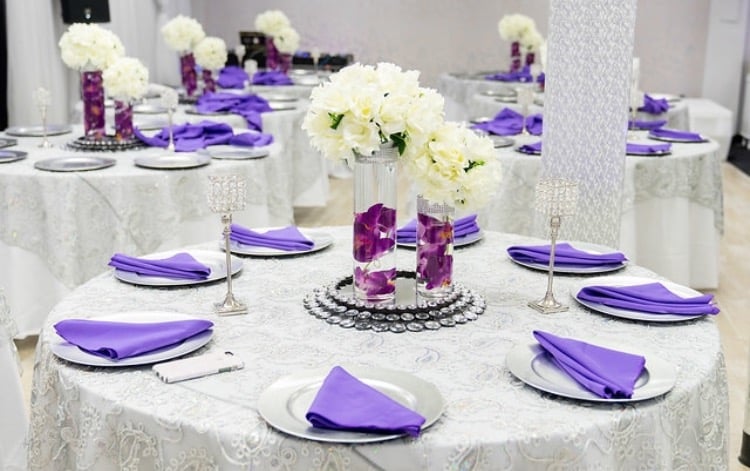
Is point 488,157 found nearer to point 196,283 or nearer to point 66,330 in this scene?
point 196,283

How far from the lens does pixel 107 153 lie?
12.4 feet

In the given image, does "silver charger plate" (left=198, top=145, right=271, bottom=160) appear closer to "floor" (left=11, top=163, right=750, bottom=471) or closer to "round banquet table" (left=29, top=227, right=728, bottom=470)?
"floor" (left=11, top=163, right=750, bottom=471)

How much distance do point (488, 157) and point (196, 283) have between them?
761 mm

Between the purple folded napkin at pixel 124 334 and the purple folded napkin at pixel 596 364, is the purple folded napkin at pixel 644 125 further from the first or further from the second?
the purple folded napkin at pixel 124 334

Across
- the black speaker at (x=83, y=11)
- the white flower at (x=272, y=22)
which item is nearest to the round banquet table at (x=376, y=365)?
the black speaker at (x=83, y=11)

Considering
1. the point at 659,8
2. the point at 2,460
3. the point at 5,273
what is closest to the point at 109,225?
the point at 5,273

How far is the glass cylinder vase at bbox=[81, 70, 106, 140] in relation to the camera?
3.80 metres

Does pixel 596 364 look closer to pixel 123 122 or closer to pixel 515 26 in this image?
pixel 123 122

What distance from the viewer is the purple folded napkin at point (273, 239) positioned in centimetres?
238

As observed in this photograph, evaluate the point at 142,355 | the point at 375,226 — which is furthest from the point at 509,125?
the point at 142,355

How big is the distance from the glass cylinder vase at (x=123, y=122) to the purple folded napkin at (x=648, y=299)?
2.57 metres

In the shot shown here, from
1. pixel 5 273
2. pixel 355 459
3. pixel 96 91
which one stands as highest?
pixel 96 91

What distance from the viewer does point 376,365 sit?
5.33 feet

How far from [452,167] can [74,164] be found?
2.15 meters
